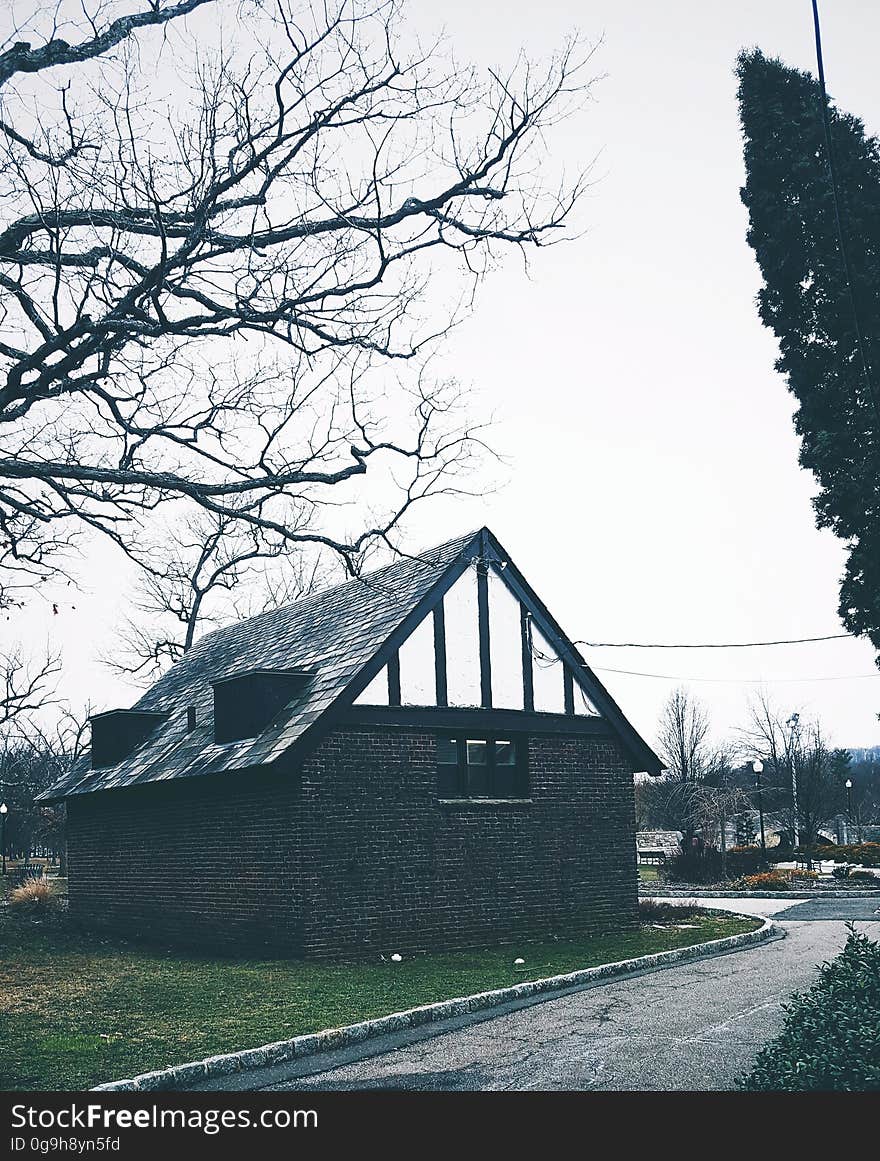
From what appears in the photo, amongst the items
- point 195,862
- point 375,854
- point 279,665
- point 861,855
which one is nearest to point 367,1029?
point 375,854

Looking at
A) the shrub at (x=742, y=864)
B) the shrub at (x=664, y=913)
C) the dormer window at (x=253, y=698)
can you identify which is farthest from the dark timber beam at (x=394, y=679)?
the shrub at (x=742, y=864)

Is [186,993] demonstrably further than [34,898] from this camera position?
No

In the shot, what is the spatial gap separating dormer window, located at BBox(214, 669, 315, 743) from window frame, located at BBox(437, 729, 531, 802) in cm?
265

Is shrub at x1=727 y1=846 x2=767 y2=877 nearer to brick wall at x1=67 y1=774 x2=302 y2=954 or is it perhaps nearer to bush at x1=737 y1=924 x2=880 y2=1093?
brick wall at x1=67 y1=774 x2=302 y2=954

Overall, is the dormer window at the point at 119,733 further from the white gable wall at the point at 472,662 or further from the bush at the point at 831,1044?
the bush at the point at 831,1044

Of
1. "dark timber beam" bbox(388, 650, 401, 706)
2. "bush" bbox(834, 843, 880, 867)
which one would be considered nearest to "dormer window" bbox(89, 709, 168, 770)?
"dark timber beam" bbox(388, 650, 401, 706)

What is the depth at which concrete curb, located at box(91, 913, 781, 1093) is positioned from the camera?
8461 mm

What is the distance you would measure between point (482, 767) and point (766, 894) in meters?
15.1

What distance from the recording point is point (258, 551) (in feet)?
43.8

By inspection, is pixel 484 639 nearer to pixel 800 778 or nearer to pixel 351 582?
pixel 351 582

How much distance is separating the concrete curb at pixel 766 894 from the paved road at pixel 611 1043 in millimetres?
16412

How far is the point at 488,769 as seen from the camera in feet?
62.6

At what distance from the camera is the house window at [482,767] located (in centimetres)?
1853

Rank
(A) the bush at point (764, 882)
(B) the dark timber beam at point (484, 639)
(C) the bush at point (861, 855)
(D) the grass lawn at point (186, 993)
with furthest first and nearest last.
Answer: (C) the bush at point (861, 855)
(A) the bush at point (764, 882)
(B) the dark timber beam at point (484, 639)
(D) the grass lawn at point (186, 993)
